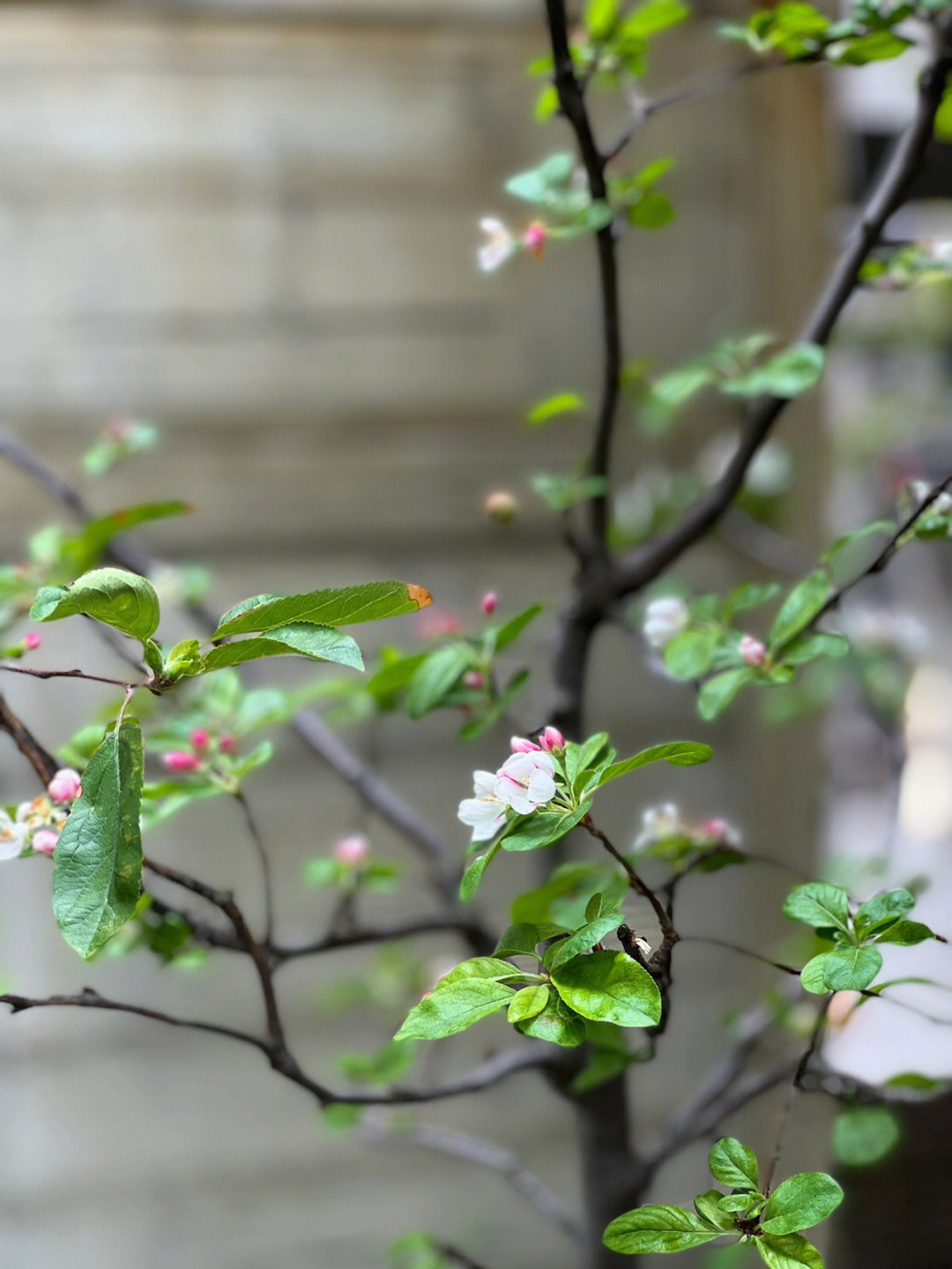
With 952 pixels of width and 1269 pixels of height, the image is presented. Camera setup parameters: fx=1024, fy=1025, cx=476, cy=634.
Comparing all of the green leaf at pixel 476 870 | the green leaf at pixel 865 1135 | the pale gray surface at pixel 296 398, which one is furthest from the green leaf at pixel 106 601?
the pale gray surface at pixel 296 398

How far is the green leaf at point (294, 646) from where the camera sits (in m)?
0.31

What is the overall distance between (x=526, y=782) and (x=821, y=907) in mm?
136

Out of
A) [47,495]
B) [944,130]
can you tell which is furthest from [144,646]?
[47,495]

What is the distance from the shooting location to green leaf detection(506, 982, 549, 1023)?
0.31 meters

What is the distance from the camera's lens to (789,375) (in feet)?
1.69

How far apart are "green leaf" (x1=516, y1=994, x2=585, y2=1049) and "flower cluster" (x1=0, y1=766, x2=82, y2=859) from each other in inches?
7.7

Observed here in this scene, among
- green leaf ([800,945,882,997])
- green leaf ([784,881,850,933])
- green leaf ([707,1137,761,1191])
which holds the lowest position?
green leaf ([707,1137,761,1191])

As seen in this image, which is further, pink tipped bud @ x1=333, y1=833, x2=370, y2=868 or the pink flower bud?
pink tipped bud @ x1=333, y1=833, x2=370, y2=868

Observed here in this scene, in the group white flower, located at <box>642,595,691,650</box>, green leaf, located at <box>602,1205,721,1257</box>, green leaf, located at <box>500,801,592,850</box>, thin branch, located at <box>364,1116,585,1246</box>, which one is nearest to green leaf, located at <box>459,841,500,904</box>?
green leaf, located at <box>500,801,592,850</box>

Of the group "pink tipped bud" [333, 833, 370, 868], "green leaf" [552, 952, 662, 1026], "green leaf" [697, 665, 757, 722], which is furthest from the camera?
"pink tipped bud" [333, 833, 370, 868]

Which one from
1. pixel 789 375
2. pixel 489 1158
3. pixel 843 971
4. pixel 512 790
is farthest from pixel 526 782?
pixel 489 1158

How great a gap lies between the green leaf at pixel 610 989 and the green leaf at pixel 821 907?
0.33 feet

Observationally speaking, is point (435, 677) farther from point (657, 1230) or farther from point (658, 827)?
point (657, 1230)

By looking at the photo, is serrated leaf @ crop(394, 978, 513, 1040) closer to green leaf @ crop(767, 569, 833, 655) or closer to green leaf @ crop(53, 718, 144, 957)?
green leaf @ crop(53, 718, 144, 957)
